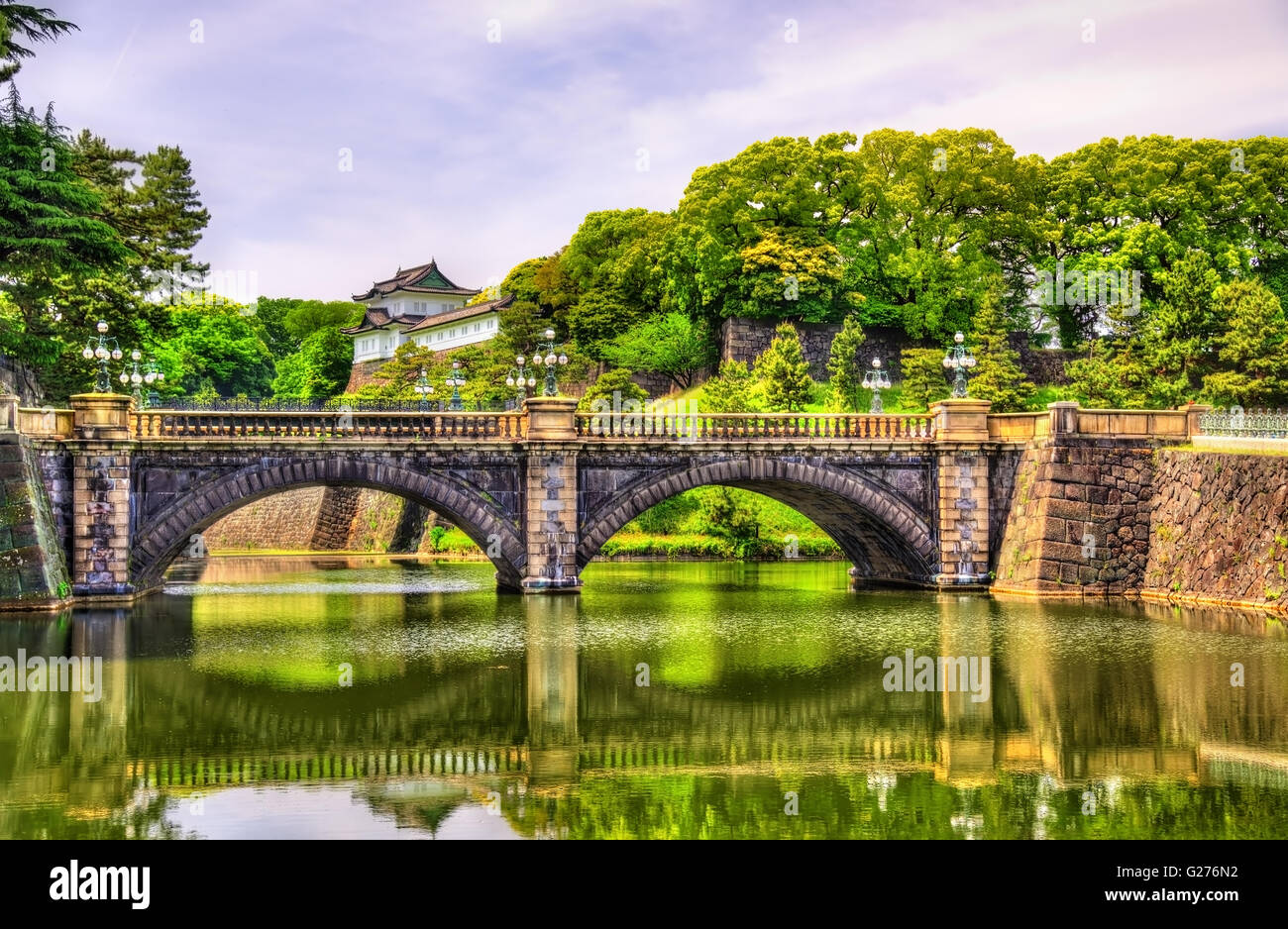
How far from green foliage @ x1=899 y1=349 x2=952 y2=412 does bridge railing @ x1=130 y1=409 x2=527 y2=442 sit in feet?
102

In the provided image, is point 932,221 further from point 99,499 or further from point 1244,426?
point 99,499

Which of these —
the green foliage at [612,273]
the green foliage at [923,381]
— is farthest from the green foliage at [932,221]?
the green foliage at [612,273]

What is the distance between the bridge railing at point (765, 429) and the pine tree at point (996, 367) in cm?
1969

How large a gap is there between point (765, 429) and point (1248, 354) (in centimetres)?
2698

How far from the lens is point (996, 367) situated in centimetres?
6109

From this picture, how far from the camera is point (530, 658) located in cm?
2578

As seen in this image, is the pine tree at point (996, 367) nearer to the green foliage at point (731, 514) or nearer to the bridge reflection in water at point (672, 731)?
the green foliage at point (731, 514)

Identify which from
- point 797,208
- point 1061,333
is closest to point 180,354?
point 797,208

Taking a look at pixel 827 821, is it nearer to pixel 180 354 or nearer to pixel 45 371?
pixel 45 371

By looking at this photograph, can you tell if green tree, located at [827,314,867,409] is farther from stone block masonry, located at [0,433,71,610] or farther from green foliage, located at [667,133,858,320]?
stone block masonry, located at [0,433,71,610]

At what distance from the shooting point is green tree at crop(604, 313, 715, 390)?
7369 cm

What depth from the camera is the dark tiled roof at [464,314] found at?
3442 inches

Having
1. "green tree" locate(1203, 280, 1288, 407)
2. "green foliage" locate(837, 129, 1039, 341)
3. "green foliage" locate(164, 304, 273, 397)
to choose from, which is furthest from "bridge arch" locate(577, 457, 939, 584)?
"green foliage" locate(164, 304, 273, 397)

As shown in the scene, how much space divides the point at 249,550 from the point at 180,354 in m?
18.6
